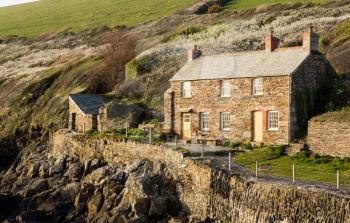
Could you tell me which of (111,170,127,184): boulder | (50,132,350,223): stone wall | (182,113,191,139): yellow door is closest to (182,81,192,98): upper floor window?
(182,113,191,139): yellow door

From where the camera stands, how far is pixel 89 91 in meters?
65.1

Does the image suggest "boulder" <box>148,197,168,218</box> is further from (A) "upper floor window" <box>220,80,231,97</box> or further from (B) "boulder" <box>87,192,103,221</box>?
(A) "upper floor window" <box>220,80,231,97</box>

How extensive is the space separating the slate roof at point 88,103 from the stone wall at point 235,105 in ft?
34.5

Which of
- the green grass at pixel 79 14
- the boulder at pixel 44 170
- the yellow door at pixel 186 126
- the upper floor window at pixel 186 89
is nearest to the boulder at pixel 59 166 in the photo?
the boulder at pixel 44 170

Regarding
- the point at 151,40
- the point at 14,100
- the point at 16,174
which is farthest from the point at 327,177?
→ the point at 151,40

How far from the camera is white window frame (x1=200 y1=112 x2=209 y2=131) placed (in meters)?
45.1

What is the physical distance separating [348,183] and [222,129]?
16499 millimetres

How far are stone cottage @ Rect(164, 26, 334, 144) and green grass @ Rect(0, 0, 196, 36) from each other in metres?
67.3

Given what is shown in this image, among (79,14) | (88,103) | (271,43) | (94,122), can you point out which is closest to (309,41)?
(271,43)

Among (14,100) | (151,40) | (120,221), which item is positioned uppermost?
(151,40)

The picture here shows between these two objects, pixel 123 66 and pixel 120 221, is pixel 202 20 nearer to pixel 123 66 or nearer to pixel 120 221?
pixel 123 66

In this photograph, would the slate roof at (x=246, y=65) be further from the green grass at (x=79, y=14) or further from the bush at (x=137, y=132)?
the green grass at (x=79, y=14)

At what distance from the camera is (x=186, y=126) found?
46750 mm

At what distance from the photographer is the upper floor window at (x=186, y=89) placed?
46.4 meters
